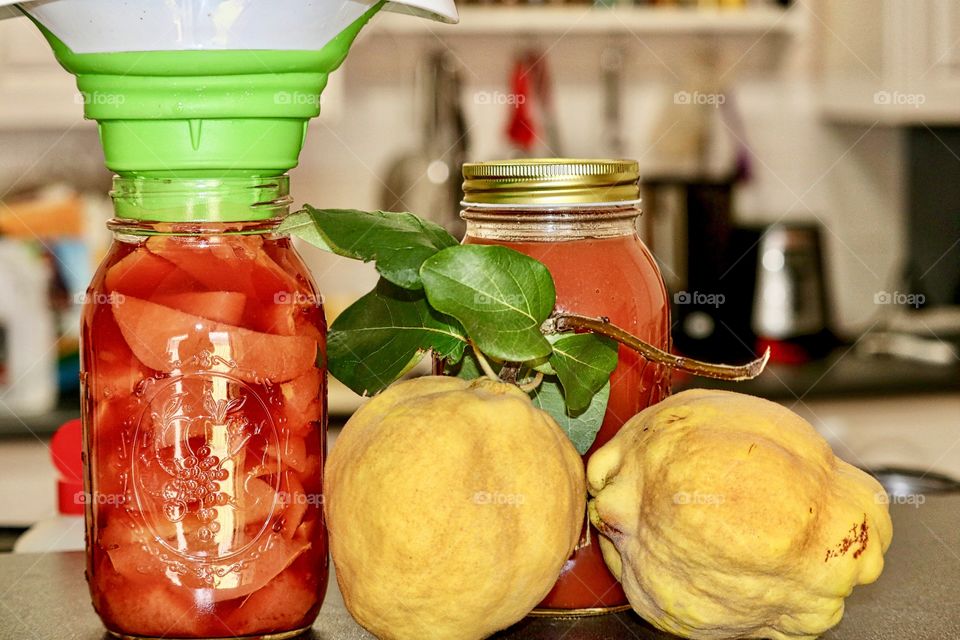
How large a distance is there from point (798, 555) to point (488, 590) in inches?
4.8

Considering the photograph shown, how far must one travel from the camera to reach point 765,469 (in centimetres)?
46

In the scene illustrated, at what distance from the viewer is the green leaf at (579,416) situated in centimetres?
54

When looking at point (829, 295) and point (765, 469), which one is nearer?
point (765, 469)

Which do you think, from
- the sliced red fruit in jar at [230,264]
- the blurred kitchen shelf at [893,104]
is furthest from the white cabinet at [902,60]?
the sliced red fruit in jar at [230,264]

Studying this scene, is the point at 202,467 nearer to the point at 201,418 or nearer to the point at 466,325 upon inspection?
the point at 201,418

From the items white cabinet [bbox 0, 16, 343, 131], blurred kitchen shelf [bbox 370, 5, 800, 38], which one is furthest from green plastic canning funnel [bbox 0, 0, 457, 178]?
blurred kitchen shelf [bbox 370, 5, 800, 38]

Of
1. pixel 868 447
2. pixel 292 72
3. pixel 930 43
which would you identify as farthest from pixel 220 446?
pixel 930 43

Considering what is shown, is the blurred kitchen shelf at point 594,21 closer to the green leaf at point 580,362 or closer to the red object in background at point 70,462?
the red object in background at point 70,462

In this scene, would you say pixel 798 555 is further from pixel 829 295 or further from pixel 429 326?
pixel 829 295

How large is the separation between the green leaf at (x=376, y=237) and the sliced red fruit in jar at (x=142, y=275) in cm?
5

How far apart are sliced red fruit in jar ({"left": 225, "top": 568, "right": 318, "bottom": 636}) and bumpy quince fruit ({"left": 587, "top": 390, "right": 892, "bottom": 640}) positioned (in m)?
0.14

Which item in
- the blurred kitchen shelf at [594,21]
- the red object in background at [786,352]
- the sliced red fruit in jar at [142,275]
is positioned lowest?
the red object in background at [786,352]

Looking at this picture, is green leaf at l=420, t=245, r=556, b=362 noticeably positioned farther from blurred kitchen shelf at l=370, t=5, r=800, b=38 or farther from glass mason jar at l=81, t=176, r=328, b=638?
blurred kitchen shelf at l=370, t=5, r=800, b=38

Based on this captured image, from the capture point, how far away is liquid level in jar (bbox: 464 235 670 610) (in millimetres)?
552
